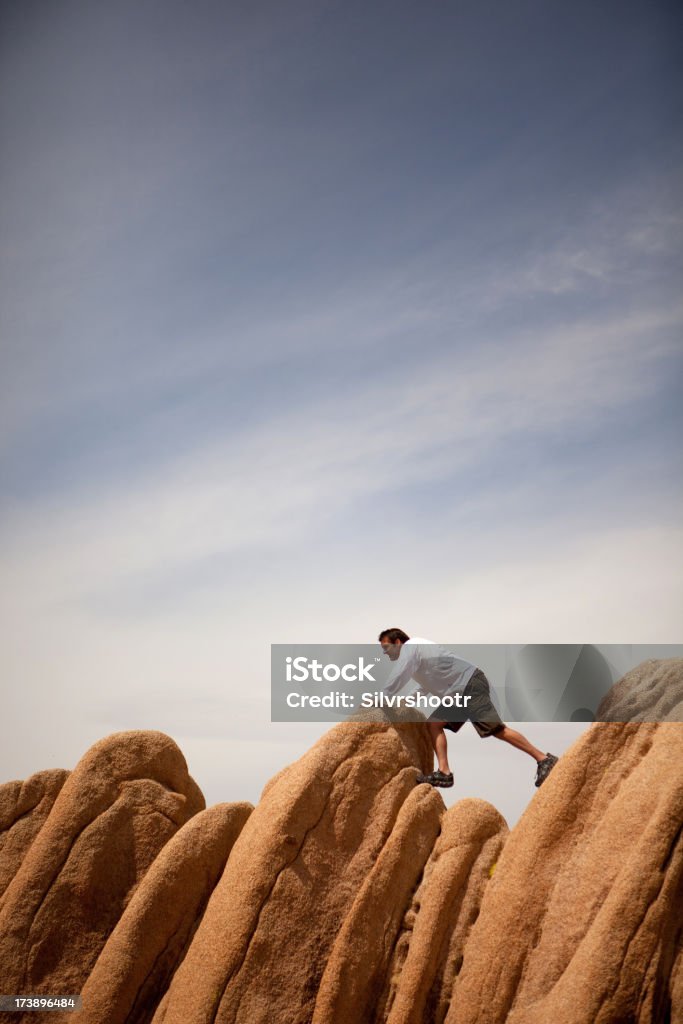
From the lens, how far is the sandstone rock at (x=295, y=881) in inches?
360

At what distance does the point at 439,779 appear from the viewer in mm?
10344

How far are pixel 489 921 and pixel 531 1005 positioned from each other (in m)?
0.84

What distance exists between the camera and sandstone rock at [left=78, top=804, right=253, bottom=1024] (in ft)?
32.1

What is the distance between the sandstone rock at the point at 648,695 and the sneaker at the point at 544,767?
743 mm

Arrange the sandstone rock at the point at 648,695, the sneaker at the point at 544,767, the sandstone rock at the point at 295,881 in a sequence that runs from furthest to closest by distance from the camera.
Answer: the sneaker at the point at 544,767, the sandstone rock at the point at 648,695, the sandstone rock at the point at 295,881

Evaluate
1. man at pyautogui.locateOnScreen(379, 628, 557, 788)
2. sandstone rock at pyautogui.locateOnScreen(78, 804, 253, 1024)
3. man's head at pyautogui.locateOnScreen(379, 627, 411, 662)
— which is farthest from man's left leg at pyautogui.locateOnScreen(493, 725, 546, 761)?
sandstone rock at pyautogui.locateOnScreen(78, 804, 253, 1024)

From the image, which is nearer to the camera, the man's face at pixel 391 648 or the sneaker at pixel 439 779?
the sneaker at pixel 439 779

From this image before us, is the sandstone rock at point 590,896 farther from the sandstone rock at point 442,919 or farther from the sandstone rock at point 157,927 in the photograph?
the sandstone rock at point 157,927

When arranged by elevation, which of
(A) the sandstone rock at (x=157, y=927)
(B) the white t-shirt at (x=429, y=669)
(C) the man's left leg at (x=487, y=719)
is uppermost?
(B) the white t-shirt at (x=429, y=669)

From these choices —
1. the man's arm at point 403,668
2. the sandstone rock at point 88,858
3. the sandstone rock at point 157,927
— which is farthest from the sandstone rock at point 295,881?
the sandstone rock at point 88,858

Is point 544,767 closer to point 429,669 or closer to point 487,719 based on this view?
point 487,719

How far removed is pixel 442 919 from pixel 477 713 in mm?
2421

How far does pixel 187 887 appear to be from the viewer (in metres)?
10.2

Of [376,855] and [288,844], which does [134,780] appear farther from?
[376,855]
